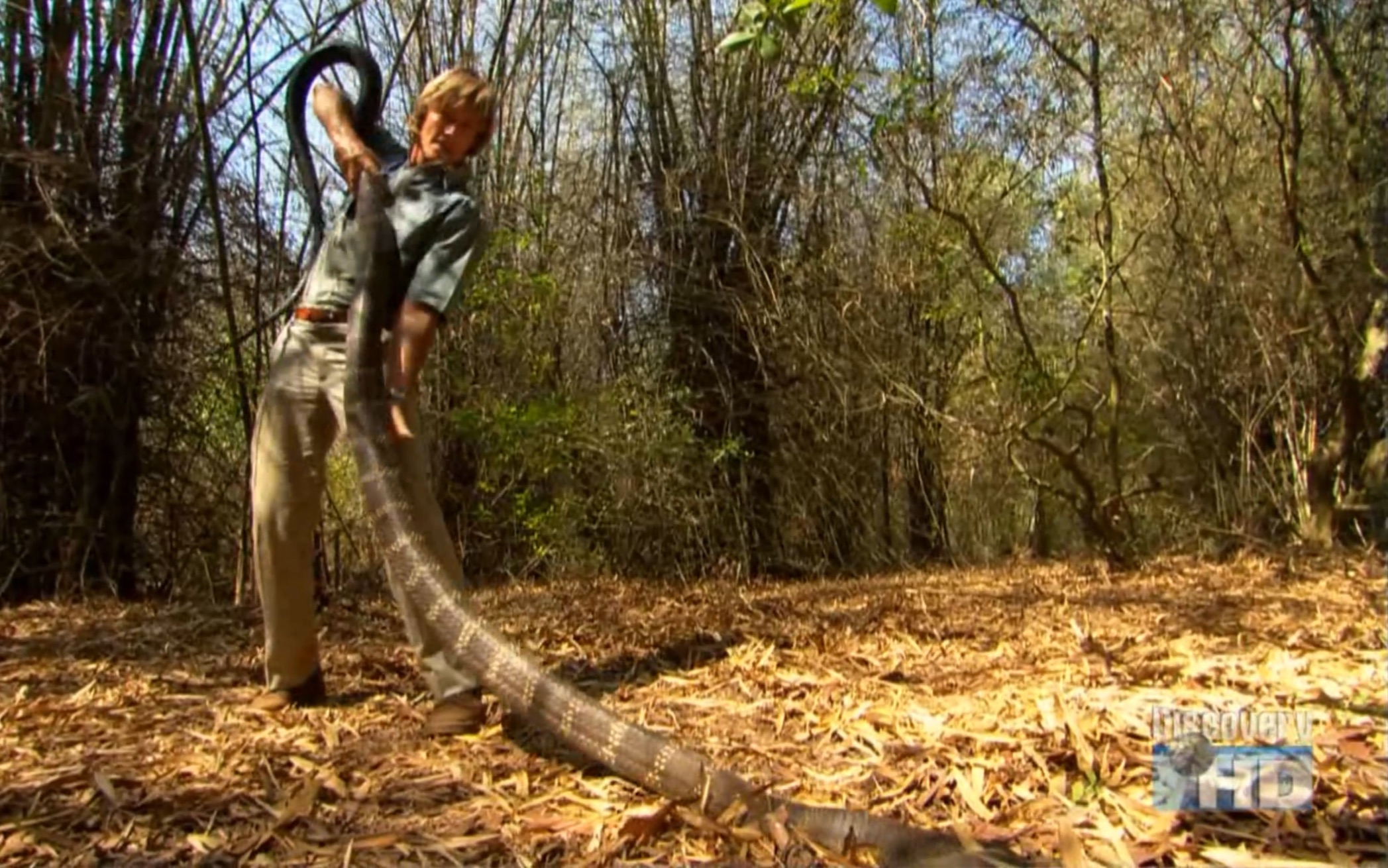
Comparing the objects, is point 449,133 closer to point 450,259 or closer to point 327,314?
point 450,259

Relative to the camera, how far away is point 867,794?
192 cm

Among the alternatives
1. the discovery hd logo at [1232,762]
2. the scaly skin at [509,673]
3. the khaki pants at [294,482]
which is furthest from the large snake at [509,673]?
the discovery hd logo at [1232,762]

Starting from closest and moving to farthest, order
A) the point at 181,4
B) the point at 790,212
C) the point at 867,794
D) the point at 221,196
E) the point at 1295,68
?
the point at 867,794, the point at 181,4, the point at 221,196, the point at 1295,68, the point at 790,212

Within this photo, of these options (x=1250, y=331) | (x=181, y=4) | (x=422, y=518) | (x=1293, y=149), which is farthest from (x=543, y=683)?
(x=1250, y=331)

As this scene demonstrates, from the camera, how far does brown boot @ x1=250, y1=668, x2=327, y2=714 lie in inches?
104

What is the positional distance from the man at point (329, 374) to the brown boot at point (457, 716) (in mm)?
152

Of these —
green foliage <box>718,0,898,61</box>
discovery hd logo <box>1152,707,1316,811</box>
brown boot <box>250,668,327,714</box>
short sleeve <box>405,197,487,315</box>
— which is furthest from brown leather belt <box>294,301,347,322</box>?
discovery hd logo <box>1152,707,1316,811</box>

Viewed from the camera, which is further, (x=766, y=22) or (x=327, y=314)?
(x=327, y=314)

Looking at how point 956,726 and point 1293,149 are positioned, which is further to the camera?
point 1293,149

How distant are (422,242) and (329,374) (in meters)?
0.41

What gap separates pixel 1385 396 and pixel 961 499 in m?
2.75

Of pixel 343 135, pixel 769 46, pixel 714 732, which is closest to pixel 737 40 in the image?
pixel 769 46

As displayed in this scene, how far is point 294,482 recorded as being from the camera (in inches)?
104

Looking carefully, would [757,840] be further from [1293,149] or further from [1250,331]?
[1250,331]
